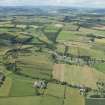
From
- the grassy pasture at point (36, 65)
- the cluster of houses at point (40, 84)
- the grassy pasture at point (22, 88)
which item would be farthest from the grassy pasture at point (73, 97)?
the grassy pasture at point (36, 65)

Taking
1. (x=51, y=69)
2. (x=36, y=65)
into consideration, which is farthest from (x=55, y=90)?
(x=36, y=65)

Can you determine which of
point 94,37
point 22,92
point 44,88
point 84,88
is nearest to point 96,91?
point 84,88

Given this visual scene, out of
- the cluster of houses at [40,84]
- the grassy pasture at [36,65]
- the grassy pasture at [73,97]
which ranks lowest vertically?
the grassy pasture at [73,97]

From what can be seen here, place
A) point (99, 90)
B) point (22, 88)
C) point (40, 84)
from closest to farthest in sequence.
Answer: point (22, 88) < point (99, 90) < point (40, 84)

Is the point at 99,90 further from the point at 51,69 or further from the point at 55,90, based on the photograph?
the point at 51,69

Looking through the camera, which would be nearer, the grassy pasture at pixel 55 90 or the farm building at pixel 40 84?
the grassy pasture at pixel 55 90

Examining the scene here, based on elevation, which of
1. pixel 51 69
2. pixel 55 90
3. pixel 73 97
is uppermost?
pixel 51 69

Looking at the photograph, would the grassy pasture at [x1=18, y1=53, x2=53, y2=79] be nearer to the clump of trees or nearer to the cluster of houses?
the cluster of houses

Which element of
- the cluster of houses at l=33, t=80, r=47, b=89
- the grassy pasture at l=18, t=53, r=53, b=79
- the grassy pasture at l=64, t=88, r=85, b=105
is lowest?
the grassy pasture at l=64, t=88, r=85, b=105

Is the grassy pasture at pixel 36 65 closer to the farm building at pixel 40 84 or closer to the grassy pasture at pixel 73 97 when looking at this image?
the farm building at pixel 40 84

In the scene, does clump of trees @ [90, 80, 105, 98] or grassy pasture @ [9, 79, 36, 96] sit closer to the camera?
grassy pasture @ [9, 79, 36, 96]

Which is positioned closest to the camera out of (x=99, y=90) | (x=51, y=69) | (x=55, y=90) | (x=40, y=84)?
(x=55, y=90)

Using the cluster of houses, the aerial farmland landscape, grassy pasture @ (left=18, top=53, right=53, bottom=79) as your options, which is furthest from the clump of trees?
grassy pasture @ (left=18, top=53, right=53, bottom=79)
